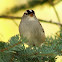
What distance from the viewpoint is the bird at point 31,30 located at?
880mm

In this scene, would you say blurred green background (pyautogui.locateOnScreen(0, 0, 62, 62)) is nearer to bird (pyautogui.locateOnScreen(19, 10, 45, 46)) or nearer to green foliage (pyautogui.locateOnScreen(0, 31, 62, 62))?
bird (pyautogui.locateOnScreen(19, 10, 45, 46))

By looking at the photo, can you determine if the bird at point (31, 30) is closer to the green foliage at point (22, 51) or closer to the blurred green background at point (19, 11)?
the blurred green background at point (19, 11)

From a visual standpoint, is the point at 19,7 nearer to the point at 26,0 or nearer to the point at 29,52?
the point at 26,0

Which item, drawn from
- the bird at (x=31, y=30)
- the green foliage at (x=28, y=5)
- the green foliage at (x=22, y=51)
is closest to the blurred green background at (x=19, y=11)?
the green foliage at (x=28, y=5)

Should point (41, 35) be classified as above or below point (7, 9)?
below

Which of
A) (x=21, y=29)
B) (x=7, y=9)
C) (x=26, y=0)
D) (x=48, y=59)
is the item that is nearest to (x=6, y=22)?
(x=7, y=9)

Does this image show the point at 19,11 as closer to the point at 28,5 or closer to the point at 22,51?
the point at 28,5

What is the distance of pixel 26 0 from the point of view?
120 cm

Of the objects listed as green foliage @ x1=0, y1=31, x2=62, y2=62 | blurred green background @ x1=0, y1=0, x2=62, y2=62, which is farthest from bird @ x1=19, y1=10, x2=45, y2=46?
green foliage @ x1=0, y1=31, x2=62, y2=62

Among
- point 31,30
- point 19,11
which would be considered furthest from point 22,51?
point 19,11

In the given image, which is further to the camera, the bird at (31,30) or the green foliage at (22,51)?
the bird at (31,30)

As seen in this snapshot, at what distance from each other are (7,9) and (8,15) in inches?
1.5

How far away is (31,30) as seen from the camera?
2.89ft

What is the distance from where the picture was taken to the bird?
880 mm
